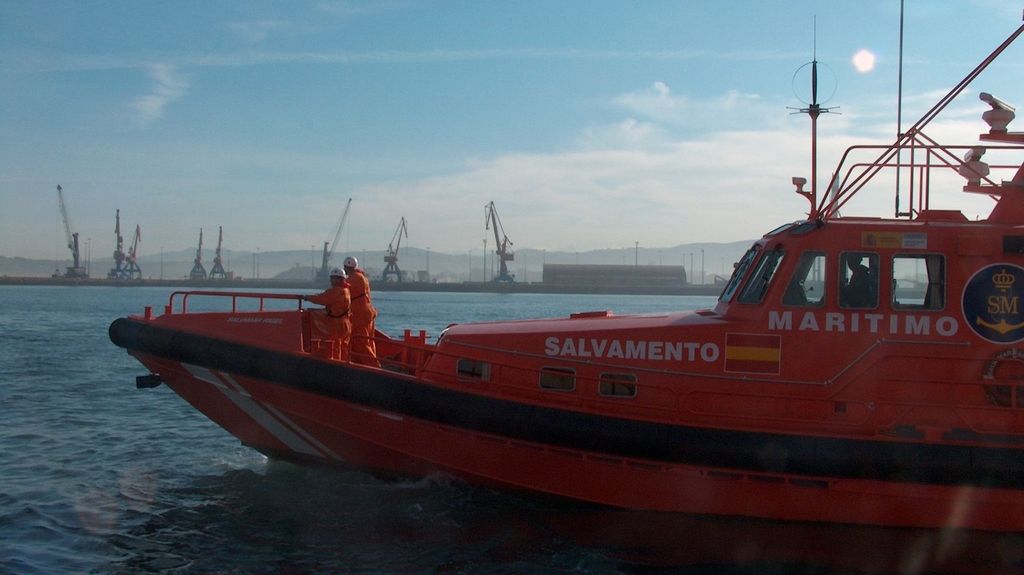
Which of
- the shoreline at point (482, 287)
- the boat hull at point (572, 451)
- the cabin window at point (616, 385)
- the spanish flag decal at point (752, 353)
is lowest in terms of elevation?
the shoreline at point (482, 287)

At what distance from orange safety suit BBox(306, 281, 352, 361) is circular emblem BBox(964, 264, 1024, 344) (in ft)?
14.9

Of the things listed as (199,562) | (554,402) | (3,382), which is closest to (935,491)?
(554,402)

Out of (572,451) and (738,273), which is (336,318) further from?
(738,273)

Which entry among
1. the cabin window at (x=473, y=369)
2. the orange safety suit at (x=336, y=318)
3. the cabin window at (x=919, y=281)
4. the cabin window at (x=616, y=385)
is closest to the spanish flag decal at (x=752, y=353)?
the cabin window at (x=616, y=385)

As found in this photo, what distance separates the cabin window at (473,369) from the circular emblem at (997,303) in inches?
133

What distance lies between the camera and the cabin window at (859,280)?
6.18m

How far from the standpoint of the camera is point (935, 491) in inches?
234

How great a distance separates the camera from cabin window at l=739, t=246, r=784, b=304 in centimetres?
641

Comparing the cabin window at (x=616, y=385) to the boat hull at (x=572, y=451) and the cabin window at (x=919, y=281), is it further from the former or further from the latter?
the cabin window at (x=919, y=281)

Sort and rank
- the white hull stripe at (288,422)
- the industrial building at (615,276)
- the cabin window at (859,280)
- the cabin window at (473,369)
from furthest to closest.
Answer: the industrial building at (615,276)
the white hull stripe at (288,422)
the cabin window at (473,369)
the cabin window at (859,280)

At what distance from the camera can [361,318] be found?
24.6ft

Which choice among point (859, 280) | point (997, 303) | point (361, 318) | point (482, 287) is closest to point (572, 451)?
point (361, 318)

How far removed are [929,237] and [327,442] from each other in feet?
15.5

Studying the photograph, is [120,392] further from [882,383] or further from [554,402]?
[882,383]
